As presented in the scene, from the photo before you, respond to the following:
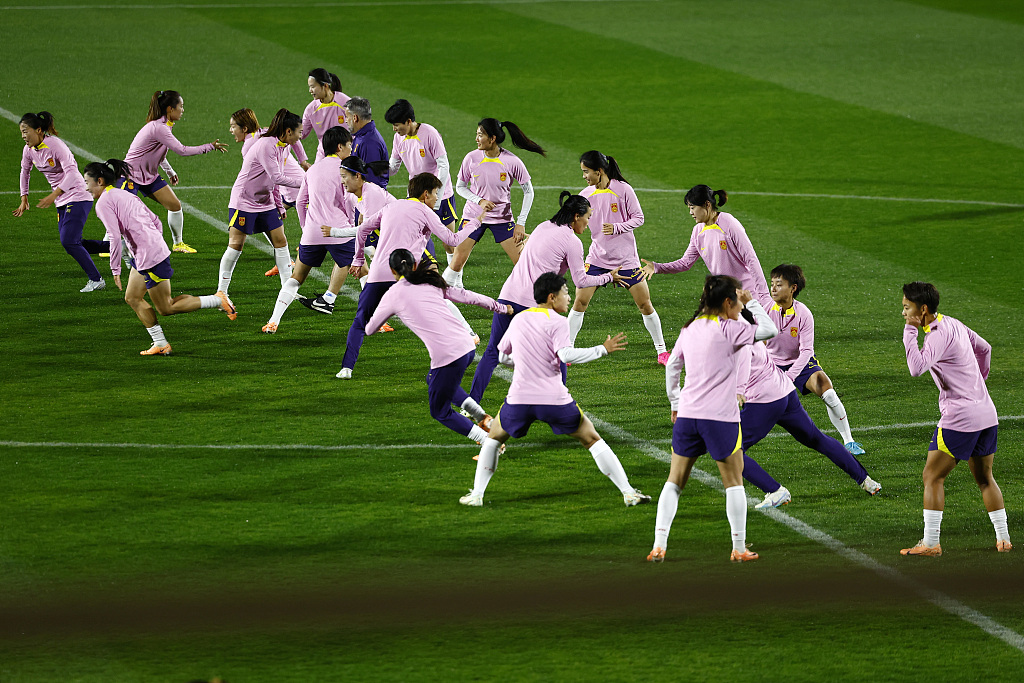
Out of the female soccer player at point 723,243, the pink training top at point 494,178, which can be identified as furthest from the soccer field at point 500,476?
the female soccer player at point 723,243

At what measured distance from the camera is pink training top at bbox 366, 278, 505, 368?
10.7m

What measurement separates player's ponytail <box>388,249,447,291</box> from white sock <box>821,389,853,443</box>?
10.8ft

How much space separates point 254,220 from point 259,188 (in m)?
0.39

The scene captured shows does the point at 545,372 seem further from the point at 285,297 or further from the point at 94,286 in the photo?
the point at 94,286

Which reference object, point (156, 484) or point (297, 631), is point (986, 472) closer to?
point (297, 631)

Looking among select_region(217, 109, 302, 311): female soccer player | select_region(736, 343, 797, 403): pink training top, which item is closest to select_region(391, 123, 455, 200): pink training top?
select_region(217, 109, 302, 311): female soccer player

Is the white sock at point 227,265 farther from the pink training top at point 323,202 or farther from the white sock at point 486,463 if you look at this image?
the white sock at point 486,463

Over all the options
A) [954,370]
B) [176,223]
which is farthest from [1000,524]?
[176,223]

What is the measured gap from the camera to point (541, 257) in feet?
39.3

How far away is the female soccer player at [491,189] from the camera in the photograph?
14719 millimetres

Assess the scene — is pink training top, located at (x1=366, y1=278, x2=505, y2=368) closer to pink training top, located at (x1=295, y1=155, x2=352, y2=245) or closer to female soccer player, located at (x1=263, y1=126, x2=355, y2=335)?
female soccer player, located at (x1=263, y1=126, x2=355, y2=335)

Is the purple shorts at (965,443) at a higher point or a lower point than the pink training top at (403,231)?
lower

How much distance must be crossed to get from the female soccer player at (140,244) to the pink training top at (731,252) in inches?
216

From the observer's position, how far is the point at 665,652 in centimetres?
799
